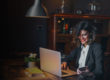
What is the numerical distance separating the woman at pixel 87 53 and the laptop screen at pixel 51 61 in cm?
22

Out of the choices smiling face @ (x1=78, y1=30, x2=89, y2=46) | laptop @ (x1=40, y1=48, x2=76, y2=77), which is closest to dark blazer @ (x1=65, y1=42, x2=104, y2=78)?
smiling face @ (x1=78, y1=30, x2=89, y2=46)

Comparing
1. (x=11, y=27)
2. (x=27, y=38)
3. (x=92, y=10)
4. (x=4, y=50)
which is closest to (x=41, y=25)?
(x=27, y=38)

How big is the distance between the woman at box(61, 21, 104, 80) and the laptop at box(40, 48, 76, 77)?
0.69 ft

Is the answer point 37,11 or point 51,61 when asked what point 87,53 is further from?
point 37,11

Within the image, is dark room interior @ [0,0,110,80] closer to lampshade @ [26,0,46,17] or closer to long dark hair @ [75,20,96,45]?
long dark hair @ [75,20,96,45]

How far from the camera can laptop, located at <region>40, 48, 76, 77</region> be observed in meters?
1.71


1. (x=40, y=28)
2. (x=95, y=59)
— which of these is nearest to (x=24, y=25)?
(x=40, y=28)

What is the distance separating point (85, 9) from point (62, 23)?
527mm

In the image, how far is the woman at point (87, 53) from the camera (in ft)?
7.06

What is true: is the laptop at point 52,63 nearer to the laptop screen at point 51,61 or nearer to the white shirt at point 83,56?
the laptop screen at point 51,61

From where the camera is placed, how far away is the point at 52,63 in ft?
5.86

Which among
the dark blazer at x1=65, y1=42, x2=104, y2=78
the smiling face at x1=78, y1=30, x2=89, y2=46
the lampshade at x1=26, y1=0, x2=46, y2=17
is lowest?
the dark blazer at x1=65, y1=42, x2=104, y2=78

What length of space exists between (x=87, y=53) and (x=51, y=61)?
2.34 feet

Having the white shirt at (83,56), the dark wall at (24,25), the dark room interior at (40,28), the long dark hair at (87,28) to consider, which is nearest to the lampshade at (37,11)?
the dark room interior at (40,28)
